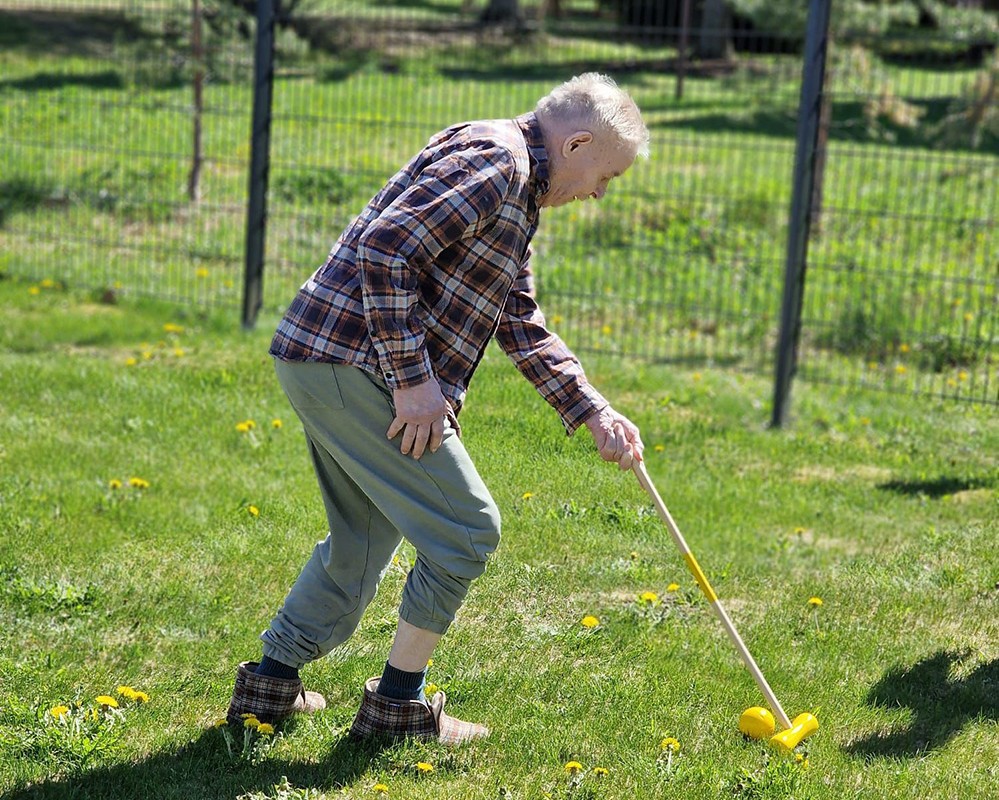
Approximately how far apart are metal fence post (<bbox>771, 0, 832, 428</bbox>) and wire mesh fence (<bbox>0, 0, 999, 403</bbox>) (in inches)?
25.0

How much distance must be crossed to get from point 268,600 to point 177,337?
13.1 ft

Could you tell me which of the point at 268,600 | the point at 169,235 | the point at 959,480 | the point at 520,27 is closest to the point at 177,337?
the point at 169,235

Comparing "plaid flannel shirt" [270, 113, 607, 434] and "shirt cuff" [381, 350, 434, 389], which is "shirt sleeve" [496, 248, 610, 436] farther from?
"shirt cuff" [381, 350, 434, 389]

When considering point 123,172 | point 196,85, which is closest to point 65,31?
point 196,85

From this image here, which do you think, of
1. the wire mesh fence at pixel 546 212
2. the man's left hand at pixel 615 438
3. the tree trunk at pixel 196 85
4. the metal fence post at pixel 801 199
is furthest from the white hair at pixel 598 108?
the tree trunk at pixel 196 85

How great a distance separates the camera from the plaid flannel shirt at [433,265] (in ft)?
10.5

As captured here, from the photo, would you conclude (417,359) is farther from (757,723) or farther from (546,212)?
(546,212)

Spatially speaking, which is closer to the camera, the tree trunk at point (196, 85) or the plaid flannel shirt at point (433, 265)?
the plaid flannel shirt at point (433, 265)

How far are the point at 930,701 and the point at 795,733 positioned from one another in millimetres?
712

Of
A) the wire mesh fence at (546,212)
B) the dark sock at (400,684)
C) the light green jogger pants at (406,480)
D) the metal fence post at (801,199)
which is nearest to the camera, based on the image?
the light green jogger pants at (406,480)

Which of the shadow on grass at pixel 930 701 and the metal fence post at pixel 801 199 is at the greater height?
the metal fence post at pixel 801 199

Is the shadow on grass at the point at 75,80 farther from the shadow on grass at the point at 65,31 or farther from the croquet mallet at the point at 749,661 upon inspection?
the croquet mallet at the point at 749,661

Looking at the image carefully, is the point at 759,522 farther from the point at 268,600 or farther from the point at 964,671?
the point at 268,600

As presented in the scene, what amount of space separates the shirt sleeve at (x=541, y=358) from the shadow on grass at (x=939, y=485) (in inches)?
117
